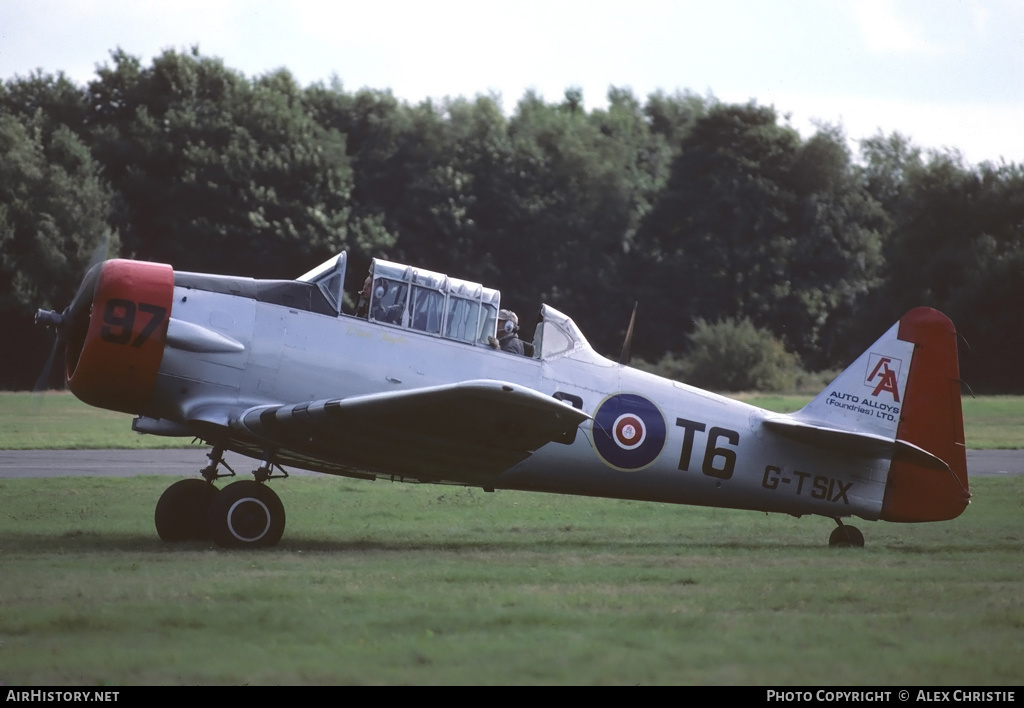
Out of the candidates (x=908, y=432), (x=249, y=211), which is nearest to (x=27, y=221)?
(x=249, y=211)

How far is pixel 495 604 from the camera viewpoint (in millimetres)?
7859

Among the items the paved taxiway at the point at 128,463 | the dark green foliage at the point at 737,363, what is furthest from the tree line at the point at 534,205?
the paved taxiway at the point at 128,463

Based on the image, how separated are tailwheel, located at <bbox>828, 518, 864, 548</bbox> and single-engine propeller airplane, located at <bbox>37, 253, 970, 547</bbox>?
21 millimetres

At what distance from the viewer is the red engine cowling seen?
33.0ft

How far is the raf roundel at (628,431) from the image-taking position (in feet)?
36.6

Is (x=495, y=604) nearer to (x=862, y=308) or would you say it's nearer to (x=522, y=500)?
(x=522, y=500)

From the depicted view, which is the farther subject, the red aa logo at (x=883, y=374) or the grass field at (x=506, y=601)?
the red aa logo at (x=883, y=374)

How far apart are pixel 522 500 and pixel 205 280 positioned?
630 centimetres

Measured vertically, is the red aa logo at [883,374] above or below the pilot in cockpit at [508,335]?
above

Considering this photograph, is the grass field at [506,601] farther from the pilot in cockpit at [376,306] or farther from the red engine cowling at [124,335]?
the pilot in cockpit at [376,306]

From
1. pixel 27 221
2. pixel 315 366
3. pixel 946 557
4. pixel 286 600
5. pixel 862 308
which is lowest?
pixel 286 600

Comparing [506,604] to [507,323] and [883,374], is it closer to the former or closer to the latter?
[507,323]

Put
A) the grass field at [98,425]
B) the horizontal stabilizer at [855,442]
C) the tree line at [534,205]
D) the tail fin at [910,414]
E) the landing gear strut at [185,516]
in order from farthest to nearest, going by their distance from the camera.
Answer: the tree line at [534,205] → the grass field at [98,425] → the tail fin at [910,414] → the horizontal stabilizer at [855,442] → the landing gear strut at [185,516]

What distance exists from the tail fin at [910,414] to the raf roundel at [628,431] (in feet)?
4.12
